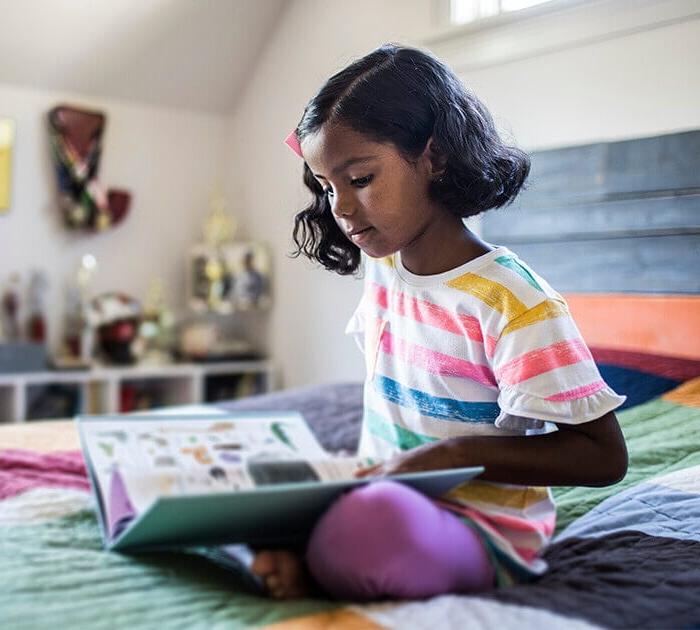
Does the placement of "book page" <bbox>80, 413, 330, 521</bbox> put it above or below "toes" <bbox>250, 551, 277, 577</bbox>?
above

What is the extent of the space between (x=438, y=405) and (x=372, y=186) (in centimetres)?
27

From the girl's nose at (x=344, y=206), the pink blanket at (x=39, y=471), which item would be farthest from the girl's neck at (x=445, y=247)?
the pink blanket at (x=39, y=471)

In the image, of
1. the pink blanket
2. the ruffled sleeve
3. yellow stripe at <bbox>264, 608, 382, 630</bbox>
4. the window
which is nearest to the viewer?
yellow stripe at <bbox>264, 608, 382, 630</bbox>

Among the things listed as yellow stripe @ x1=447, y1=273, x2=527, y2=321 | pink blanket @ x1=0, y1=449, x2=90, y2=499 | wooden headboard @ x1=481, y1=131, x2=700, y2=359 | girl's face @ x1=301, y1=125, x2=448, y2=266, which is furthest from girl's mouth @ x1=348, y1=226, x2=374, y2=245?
wooden headboard @ x1=481, y1=131, x2=700, y2=359

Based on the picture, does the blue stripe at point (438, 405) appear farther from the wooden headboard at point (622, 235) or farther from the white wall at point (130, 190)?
the white wall at point (130, 190)

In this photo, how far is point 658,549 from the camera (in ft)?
3.51

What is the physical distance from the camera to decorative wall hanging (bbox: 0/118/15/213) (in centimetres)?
313

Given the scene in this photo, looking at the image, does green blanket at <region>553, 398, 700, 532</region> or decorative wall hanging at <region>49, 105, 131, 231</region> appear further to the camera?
decorative wall hanging at <region>49, 105, 131, 231</region>

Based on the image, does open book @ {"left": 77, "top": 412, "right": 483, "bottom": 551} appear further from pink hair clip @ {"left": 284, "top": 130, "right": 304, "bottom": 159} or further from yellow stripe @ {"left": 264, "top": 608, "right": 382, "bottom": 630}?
pink hair clip @ {"left": 284, "top": 130, "right": 304, "bottom": 159}

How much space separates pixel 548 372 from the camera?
37.5 inches

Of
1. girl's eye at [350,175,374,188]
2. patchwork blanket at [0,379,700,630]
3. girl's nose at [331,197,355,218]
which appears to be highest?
girl's eye at [350,175,374,188]

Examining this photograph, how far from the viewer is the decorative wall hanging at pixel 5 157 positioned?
313cm

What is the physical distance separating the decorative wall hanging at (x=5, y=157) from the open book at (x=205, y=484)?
213 cm

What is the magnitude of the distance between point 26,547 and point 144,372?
2.18 metres
